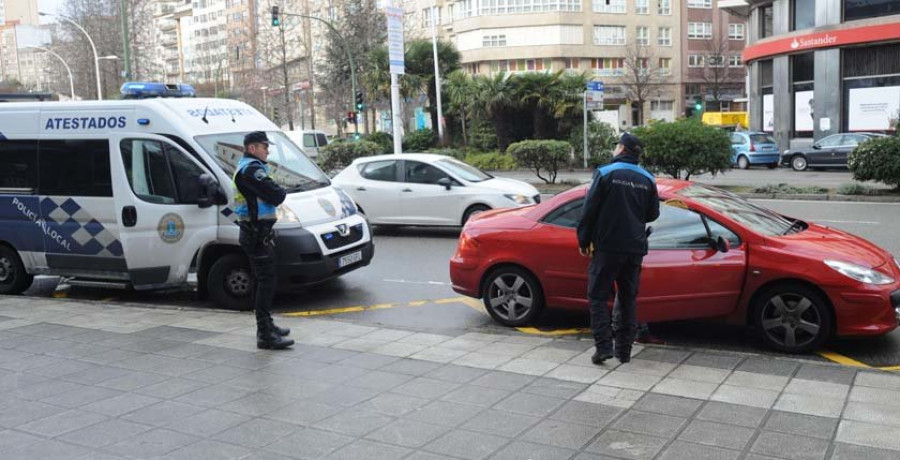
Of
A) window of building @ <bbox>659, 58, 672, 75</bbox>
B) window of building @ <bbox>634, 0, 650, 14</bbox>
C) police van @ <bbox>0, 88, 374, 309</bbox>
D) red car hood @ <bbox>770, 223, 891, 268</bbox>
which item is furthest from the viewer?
window of building @ <bbox>659, 58, 672, 75</bbox>

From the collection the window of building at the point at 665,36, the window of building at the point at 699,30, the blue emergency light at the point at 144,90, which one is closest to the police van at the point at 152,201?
the blue emergency light at the point at 144,90

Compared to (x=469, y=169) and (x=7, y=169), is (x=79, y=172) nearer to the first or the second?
(x=7, y=169)

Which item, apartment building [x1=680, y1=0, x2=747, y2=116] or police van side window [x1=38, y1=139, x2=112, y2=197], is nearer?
police van side window [x1=38, y1=139, x2=112, y2=197]

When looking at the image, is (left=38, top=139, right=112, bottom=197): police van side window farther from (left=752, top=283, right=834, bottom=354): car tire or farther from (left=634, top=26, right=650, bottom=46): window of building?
(left=634, top=26, right=650, bottom=46): window of building

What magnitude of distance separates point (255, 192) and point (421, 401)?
2330 millimetres

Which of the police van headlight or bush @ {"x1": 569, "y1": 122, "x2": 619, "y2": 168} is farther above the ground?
bush @ {"x1": 569, "y1": 122, "x2": 619, "y2": 168}

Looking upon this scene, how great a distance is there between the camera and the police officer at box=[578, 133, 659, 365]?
579 cm

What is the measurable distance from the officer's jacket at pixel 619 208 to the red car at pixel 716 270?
1.07m

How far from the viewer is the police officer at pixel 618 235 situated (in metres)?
5.79

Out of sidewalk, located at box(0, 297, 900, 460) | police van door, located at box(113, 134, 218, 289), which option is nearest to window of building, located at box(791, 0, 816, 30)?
police van door, located at box(113, 134, 218, 289)

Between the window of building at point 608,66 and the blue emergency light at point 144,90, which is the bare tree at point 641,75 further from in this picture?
the blue emergency light at point 144,90

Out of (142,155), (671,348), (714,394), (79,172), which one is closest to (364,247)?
(142,155)

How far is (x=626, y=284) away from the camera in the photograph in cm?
598

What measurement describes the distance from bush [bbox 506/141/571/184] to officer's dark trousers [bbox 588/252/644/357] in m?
16.3
